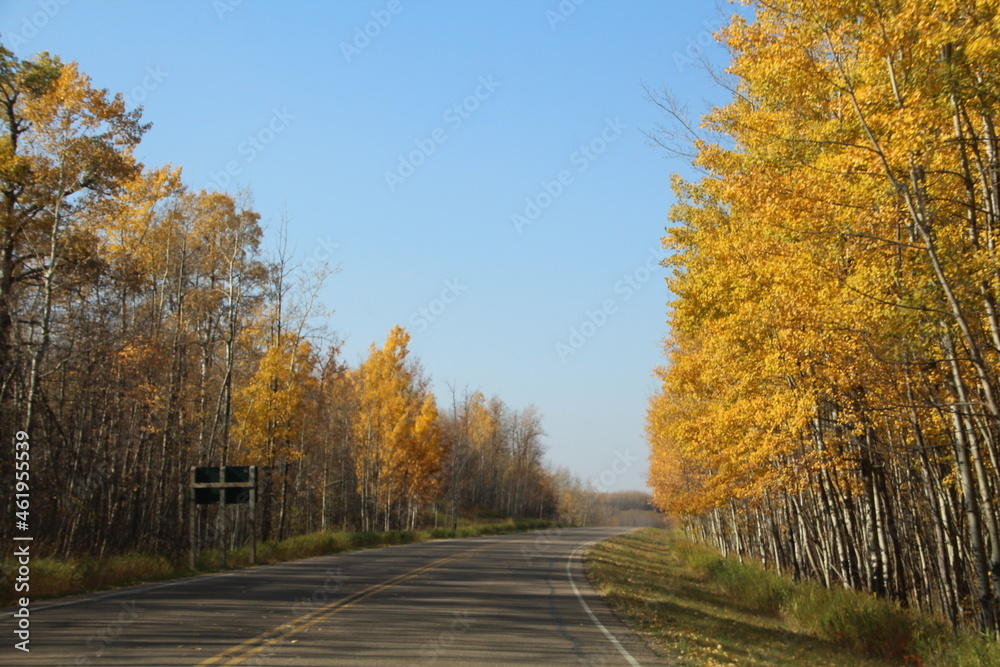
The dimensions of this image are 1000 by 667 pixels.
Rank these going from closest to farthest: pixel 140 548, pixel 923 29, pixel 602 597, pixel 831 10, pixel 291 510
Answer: pixel 923 29
pixel 831 10
pixel 602 597
pixel 140 548
pixel 291 510

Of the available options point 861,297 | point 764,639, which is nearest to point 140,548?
point 764,639

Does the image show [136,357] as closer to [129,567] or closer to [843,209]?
[129,567]

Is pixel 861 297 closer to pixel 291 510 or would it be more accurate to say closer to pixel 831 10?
pixel 831 10

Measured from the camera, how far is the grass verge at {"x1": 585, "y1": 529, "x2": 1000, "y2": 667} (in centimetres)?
1009

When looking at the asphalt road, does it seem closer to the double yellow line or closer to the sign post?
the double yellow line

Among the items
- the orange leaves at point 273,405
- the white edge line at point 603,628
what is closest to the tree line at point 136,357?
the orange leaves at point 273,405

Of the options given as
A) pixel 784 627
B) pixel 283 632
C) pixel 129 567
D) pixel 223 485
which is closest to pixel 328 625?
pixel 283 632

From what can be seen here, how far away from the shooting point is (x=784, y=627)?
15000 millimetres

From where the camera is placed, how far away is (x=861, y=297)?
10.2m

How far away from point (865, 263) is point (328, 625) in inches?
387

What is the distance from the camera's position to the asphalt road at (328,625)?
312 inches

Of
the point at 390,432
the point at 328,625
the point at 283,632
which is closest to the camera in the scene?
the point at 283,632

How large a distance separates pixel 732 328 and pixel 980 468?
14.8 ft

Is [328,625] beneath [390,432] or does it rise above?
beneath
